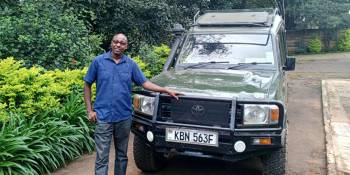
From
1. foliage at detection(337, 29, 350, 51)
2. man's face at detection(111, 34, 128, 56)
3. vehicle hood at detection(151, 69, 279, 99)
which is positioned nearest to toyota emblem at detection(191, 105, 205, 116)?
vehicle hood at detection(151, 69, 279, 99)

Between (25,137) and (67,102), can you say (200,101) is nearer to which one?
(25,137)

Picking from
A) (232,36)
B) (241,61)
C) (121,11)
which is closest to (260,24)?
(232,36)

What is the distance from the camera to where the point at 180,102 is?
14.4ft

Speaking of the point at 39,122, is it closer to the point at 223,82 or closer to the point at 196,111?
the point at 196,111

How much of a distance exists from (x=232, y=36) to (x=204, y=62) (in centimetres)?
66

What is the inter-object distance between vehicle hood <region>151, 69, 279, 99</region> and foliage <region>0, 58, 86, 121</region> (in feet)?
4.95

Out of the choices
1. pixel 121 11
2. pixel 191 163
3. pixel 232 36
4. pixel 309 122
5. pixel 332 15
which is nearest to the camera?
pixel 191 163

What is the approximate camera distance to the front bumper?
163 inches

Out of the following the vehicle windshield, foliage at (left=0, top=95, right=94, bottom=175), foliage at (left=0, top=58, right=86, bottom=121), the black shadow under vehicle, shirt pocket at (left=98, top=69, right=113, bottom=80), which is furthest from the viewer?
the vehicle windshield

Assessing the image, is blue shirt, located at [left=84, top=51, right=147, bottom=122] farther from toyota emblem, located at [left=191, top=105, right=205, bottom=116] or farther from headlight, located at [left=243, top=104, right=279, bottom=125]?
headlight, located at [left=243, top=104, right=279, bottom=125]

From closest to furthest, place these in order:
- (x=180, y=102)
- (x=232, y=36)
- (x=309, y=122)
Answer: (x=180, y=102) < (x=232, y=36) < (x=309, y=122)

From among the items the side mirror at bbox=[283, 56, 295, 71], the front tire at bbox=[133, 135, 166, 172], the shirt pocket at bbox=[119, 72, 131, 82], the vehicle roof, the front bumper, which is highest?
the vehicle roof

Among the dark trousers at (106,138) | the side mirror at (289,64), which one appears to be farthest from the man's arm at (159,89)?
the side mirror at (289,64)

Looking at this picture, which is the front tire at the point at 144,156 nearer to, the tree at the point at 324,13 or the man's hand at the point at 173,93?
the man's hand at the point at 173,93
